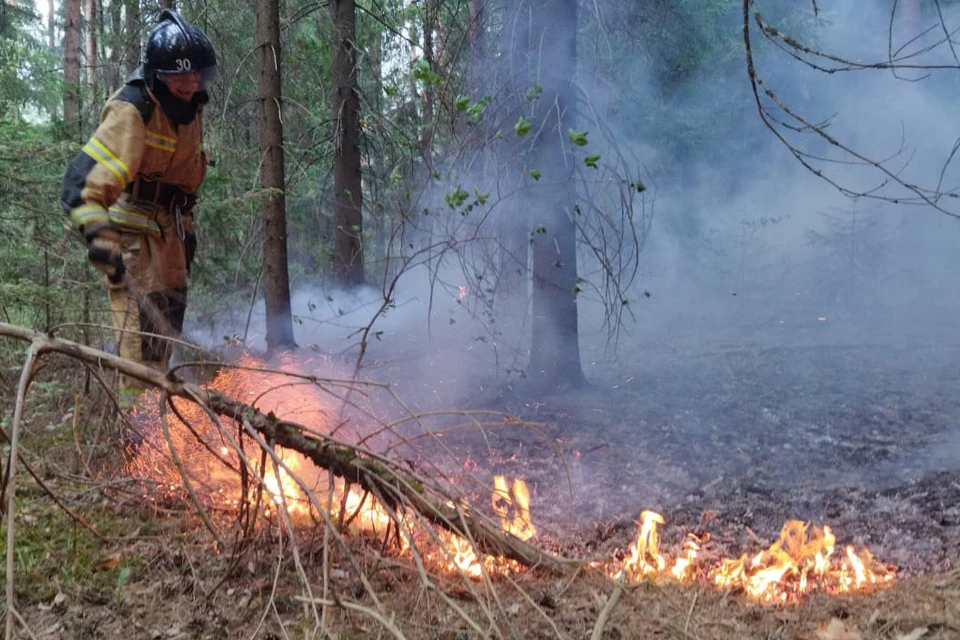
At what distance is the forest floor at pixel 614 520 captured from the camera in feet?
9.24

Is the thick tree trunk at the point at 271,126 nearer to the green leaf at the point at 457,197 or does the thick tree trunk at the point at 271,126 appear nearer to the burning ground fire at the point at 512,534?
the green leaf at the point at 457,197

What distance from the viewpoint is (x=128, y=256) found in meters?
4.34

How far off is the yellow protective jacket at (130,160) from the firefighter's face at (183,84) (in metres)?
0.10

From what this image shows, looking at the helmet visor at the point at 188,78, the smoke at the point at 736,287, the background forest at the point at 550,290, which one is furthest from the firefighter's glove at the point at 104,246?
the smoke at the point at 736,287

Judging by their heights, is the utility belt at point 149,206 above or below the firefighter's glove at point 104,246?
above

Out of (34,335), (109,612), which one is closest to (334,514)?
(109,612)

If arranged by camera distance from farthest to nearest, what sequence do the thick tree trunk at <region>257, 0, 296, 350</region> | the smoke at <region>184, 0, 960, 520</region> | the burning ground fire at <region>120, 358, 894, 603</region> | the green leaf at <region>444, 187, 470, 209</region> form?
the thick tree trunk at <region>257, 0, 296, 350</region>
the smoke at <region>184, 0, 960, 520</region>
the green leaf at <region>444, 187, 470, 209</region>
the burning ground fire at <region>120, 358, 894, 603</region>

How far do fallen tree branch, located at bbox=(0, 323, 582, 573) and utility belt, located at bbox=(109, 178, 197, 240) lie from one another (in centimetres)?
167

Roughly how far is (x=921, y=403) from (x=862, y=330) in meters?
4.43

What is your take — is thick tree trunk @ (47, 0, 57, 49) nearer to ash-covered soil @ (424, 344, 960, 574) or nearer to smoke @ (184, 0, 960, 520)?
smoke @ (184, 0, 960, 520)

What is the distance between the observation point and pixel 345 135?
862 cm

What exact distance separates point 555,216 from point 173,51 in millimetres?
3682

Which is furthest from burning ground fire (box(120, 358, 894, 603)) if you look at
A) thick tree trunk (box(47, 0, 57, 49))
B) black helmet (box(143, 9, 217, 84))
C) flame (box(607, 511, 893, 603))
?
thick tree trunk (box(47, 0, 57, 49))

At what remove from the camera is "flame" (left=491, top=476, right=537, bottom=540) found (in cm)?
375
